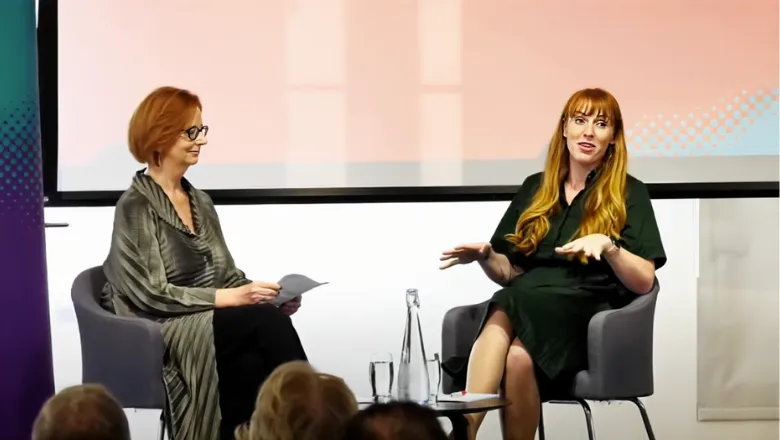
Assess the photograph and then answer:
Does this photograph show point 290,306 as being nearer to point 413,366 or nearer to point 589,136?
point 413,366

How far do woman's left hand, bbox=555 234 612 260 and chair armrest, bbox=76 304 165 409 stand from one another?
1.25 metres

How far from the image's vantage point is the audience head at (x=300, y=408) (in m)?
1.77

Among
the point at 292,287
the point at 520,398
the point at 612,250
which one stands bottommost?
the point at 520,398

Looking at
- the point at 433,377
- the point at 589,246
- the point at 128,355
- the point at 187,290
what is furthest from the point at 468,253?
the point at 128,355

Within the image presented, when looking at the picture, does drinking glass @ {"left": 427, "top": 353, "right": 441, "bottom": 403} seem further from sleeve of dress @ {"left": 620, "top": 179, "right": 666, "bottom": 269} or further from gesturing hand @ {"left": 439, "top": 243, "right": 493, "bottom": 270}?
sleeve of dress @ {"left": 620, "top": 179, "right": 666, "bottom": 269}

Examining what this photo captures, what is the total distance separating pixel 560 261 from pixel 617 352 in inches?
15.3

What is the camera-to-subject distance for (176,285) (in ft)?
11.5

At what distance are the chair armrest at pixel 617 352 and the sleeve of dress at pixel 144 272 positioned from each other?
1172mm

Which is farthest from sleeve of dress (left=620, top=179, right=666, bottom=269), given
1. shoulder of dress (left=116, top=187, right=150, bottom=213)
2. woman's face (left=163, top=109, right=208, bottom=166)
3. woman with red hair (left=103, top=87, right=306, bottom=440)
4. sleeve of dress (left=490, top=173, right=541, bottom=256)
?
shoulder of dress (left=116, top=187, right=150, bottom=213)

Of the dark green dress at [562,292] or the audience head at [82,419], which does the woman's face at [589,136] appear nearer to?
the dark green dress at [562,292]

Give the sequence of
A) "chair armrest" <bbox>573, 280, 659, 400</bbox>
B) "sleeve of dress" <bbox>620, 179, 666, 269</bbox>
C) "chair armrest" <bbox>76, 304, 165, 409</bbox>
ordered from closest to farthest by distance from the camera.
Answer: "chair armrest" <bbox>76, 304, 165, 409</bbox> → "chair armrest" <bbox>573, 280, 659, 400</bbox> → "sleeve of dress" <bbox>620, 179, 666, 269</bbox>

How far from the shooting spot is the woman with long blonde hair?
340cm

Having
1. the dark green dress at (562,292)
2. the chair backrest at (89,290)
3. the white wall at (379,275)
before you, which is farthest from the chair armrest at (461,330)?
the chair backrest at (89,290)

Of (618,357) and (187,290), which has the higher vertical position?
(187,290)
